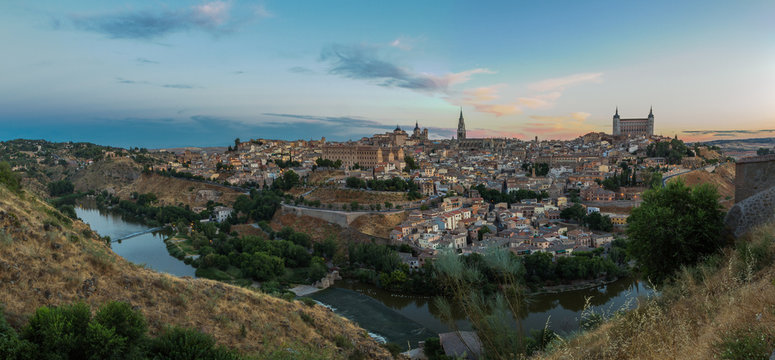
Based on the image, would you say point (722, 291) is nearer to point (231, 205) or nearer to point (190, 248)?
point (190, 248)

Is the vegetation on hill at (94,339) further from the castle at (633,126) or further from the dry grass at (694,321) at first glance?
the castle at (633,126)

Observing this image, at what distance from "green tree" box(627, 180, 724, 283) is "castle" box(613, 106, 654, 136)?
46.6 metres

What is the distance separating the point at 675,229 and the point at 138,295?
6802 mm

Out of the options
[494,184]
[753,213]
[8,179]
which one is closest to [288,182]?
[494,184]

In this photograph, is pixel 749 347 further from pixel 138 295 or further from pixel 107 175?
pixel 107 175

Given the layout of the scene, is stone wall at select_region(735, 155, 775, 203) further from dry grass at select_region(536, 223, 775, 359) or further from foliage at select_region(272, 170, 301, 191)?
foliage at select_region(272, 170, 301, 191)

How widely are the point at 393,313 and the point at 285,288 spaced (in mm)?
4169

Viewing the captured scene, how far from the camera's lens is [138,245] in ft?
70.7

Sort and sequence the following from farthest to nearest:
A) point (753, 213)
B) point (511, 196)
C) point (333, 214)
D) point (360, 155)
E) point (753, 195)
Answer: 1. point (360, 155)
2. point (511, 196)
3. point (333, 214)
4. point (753, 195)
5. point (753, 213)

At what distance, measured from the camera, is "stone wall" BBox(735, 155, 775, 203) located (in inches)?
218

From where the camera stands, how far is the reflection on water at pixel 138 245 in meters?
17.4

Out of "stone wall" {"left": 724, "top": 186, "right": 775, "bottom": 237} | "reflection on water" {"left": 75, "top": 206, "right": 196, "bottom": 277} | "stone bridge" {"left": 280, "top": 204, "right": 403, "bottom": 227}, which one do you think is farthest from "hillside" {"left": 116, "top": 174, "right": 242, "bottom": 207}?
"stone wall" {"left": 724, "top": 186, "right": 775, "bottom": 237}

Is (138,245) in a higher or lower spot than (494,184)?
lower

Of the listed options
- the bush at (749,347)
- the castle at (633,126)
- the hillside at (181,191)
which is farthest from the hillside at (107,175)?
the castle at (633,126)
